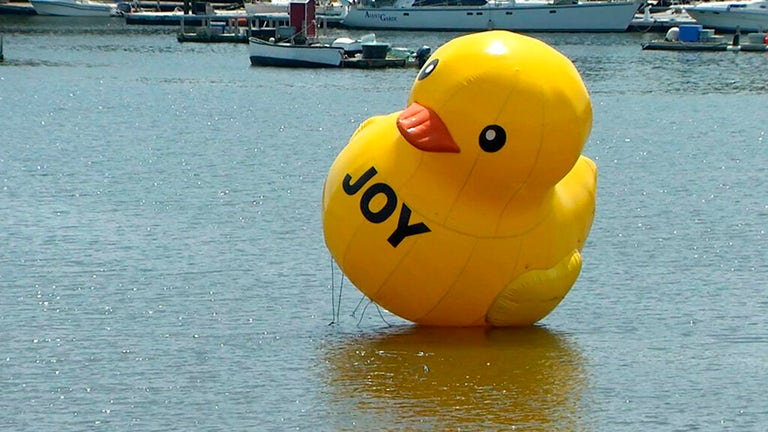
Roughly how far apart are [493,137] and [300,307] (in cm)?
536

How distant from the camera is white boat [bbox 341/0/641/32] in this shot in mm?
112125

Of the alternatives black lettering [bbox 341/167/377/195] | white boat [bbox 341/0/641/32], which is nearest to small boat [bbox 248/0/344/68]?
white boat [bbox 341/0/641/32]

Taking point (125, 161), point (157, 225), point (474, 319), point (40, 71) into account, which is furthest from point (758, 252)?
point (40, 71)

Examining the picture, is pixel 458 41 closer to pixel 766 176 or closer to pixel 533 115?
pixel 533 115

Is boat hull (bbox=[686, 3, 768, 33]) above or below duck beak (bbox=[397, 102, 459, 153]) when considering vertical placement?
below

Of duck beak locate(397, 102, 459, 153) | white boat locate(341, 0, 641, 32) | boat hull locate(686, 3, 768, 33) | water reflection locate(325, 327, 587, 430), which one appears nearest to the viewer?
water reflection locate(325, 327, 587, 430)

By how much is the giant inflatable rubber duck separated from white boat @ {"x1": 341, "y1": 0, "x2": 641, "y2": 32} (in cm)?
9161

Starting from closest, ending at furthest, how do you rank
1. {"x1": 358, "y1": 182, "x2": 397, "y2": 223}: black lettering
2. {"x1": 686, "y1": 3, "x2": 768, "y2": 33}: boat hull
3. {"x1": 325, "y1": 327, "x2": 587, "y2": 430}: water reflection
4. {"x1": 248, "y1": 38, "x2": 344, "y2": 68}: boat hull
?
1. {"x1": 325, "y1": 327, "x2": 587, "y2": 430}: water reflection
2. {"x1": 358, "y1": 182, "x2": 397, "y2": 223}: black lettering
3. {"x1": 248, "y1": 38, "x2": 344, "y2": 68}: boat hull
4. {"x1": 686, "y1": 3, "x2": 768, "y2": 33}: boat hull

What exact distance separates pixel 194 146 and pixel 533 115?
26729 mm

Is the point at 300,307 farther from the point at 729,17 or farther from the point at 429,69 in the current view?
the point at 729,17

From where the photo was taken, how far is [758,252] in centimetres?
2833

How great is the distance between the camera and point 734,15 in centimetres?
10619

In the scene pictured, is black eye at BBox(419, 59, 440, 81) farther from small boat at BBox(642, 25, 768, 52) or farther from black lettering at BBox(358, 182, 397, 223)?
small boat at BBox(642, 25, 768, 52)

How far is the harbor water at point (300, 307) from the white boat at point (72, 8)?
78558mm
